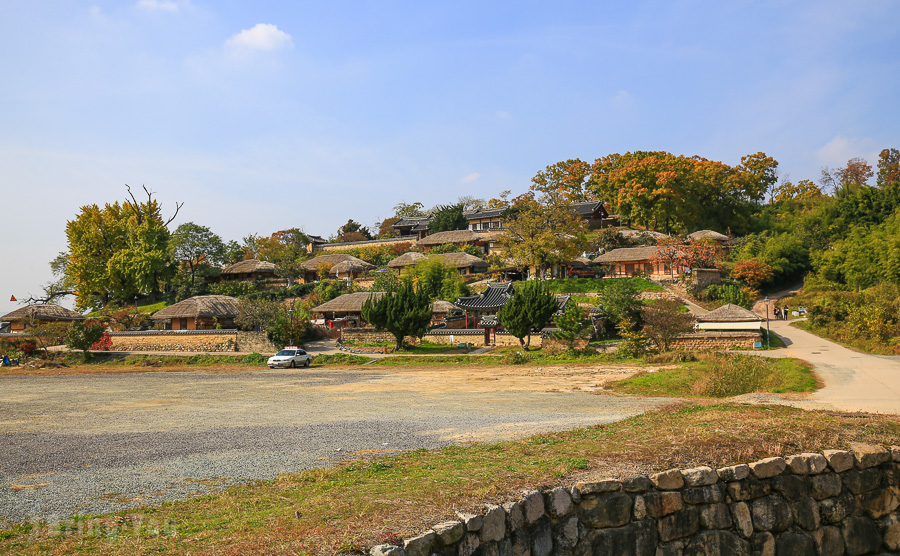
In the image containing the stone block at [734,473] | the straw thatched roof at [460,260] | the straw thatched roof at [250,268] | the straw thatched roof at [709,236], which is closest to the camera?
the stone block at [734,473]

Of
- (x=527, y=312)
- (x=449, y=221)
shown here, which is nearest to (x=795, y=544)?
(x=527, y=312)

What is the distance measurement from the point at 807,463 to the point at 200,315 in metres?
42.4

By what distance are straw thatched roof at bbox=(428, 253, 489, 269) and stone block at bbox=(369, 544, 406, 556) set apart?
5268 centimetres

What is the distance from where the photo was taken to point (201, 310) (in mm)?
43938

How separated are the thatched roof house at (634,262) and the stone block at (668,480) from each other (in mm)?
47120

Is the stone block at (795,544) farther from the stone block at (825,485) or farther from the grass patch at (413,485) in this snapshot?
the grass patch at (413,485)

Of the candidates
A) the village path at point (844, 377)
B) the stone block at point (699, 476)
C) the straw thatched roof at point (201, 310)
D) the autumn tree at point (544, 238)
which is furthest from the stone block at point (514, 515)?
the autumn tree at point (544, 238)

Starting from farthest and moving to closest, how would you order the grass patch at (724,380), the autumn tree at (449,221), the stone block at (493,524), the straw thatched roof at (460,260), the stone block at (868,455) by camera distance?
1. the autumn tree at (449,221)
2. the straw thatched roof at (460,260)
3. the grass patch at (724,380)
4. the stone block at (868,455)
5. the stone block at (493,524)

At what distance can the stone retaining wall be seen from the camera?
132ft

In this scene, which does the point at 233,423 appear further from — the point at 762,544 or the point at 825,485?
the point at 825,485

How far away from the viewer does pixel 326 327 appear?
4384 centimetres

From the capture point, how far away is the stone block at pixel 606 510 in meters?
6.97

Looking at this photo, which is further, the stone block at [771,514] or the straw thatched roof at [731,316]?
the straw thatched roof at [731,316]

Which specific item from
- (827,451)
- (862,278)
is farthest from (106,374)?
(862,278)
